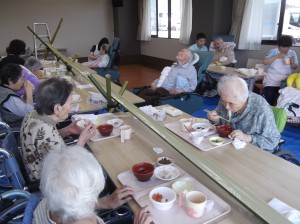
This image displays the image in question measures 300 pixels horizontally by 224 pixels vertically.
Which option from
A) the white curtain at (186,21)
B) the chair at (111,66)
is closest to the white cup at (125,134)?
the chair at (111,66)

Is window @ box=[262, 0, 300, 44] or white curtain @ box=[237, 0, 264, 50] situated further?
white curtain @ box=[237, 0, 264, 50]

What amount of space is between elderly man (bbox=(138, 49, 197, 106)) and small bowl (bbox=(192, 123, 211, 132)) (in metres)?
1.40

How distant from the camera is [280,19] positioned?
4648 millimetres

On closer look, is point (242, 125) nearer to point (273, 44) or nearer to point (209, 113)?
point (209, 113)

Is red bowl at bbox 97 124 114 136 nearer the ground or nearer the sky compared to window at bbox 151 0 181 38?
nearer the ground

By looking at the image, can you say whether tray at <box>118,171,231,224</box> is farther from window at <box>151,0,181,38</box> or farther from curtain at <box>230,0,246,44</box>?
window at <box>151,0,181,38</box>

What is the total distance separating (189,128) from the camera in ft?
5.63

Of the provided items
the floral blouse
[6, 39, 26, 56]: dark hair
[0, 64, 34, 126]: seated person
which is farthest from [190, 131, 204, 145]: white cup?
[6, 39, 26, 56]: dark hair

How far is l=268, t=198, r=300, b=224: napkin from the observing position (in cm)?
92

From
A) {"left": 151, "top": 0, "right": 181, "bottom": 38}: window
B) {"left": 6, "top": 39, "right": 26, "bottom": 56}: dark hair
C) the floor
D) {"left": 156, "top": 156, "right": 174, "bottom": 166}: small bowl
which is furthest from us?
{"left": 151, "top": 0, "right": 181, "bottom": 38}: window

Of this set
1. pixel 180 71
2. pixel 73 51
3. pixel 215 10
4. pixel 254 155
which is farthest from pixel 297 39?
pixel 73 51

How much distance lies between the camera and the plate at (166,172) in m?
1.20

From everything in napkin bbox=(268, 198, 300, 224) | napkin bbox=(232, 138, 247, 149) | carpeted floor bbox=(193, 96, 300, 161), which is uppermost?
napkin bbox=(232, 138, 247, 149)

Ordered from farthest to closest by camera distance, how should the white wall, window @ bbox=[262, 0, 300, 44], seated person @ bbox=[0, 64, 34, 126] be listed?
1. the white wall
2. window @ bbox=[262, 0, 300, 44]
3. seated person @ bbox=[0, 64, 34, 126]
